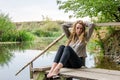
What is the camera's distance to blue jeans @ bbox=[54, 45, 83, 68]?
770 centimetres

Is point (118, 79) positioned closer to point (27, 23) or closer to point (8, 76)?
point (8, 76)

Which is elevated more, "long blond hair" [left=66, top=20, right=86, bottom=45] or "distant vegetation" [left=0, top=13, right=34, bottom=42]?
"long blond hair" [left=66, top=20, right=86, bottom=45]

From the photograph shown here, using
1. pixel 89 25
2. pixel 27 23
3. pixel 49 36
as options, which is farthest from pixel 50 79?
pixel 27 23

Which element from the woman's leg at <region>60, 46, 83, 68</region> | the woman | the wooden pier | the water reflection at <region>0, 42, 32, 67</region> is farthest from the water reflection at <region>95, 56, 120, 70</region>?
the wooden pier

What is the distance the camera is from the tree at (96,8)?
18.3m

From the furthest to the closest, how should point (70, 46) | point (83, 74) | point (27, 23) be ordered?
1. point (27, 23)
2. point (70, 46)
3. point (83, 74)

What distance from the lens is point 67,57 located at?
305 inches

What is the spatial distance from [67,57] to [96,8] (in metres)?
11.1

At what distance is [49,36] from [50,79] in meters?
41.1

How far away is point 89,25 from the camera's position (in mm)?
8117

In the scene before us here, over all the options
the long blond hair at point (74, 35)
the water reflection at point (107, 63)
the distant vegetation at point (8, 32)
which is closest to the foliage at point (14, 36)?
the distant vegetation at point (8, 32)

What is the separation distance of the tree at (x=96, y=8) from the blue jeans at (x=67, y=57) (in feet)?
33.9

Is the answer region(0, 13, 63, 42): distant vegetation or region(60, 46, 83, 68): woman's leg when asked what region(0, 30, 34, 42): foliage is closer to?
region(0, 13, 63, 42): distant vegetation

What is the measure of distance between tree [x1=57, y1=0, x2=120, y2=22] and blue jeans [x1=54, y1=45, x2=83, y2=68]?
10.3 metres
